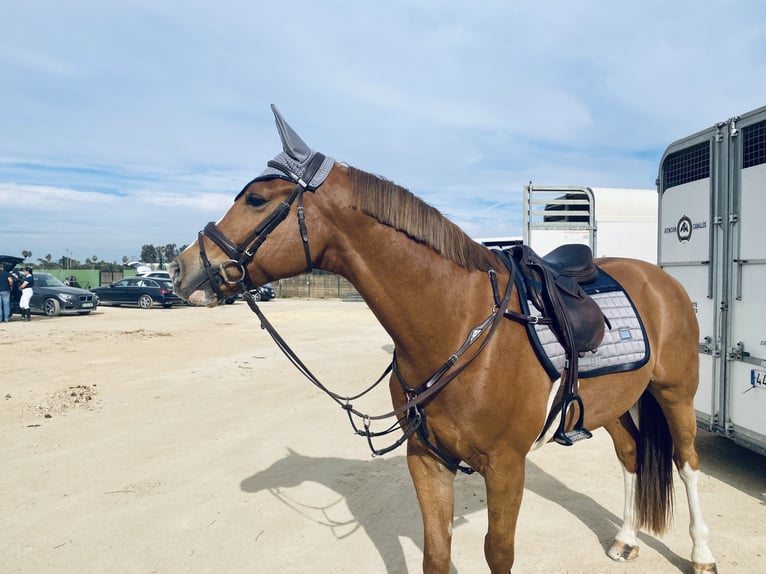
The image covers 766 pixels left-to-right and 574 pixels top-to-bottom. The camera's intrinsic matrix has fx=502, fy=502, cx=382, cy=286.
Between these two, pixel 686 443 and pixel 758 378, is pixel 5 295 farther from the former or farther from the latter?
pixel 758 378

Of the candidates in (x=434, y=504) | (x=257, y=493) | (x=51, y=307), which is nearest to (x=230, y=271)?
(x=434, y=504)

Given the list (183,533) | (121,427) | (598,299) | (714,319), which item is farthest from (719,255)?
(121,427)

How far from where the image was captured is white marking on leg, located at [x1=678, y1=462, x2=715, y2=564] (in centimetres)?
309

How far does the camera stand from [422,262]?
2221 mm

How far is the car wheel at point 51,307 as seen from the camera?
18.4 m

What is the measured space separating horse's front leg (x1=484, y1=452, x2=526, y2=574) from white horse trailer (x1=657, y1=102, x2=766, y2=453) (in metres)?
2.93

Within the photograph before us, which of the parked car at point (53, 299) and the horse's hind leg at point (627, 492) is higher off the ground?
the parked car at point (53, 299)

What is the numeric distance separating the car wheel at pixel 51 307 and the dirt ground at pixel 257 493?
40.5ft

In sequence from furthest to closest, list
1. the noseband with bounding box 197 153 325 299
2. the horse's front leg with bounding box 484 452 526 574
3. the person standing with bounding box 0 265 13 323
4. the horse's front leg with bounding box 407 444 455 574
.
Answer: the person standing with bounding box 0 265 13 323
the horse's front leg with bounding box 407 444 455 574
the horse's front leg with bounding box 484 452 526 574
the noseband with bounding box 197 153 325 299

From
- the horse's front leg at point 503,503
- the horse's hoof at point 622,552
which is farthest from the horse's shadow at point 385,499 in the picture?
the horse's front leg at point 503,503

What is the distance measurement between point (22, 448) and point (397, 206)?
16.4 feet

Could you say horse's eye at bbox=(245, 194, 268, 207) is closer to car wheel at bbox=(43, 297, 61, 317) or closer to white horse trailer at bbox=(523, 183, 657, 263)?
white horse trailer at bbox=(523, 183, 657, 263)

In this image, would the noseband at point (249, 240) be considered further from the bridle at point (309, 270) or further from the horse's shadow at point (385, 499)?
the horse's shadow at point (385, 499)

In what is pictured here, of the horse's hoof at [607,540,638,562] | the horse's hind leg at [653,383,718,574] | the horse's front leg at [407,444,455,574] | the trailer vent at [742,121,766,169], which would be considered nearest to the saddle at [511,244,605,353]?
the horse's front leg at [407,444,455,574]
